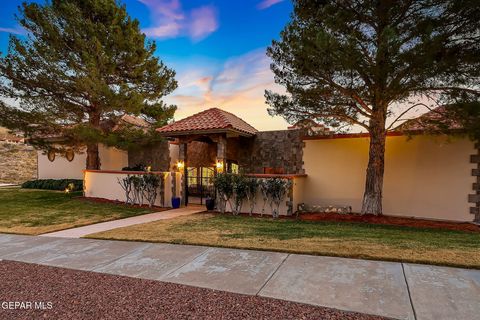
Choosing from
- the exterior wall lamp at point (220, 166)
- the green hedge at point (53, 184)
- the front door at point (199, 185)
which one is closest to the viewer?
the exterior wall lamp at point (220, 166)

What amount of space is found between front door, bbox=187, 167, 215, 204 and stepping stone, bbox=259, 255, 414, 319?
8662 mm

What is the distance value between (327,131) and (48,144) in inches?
544

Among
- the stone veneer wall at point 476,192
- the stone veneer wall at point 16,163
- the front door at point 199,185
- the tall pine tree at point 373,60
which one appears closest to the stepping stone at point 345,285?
the tall pine tree at point 373,60

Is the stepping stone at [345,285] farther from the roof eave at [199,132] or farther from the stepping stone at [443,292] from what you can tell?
the roof eave at [199,132]

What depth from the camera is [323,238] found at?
A: 19.6 ft

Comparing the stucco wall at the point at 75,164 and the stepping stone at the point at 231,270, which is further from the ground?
the stucco wall at the point at 75,164

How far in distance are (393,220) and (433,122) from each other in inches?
118

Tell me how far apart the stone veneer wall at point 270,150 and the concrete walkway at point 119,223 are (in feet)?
12.3

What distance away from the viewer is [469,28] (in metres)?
6.71

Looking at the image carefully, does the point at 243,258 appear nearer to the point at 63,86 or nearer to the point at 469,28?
the point at 469,28

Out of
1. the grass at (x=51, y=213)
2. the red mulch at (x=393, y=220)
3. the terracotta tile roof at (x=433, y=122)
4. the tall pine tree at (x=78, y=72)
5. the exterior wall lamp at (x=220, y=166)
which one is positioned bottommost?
the red mulch at (x=393, y=220)

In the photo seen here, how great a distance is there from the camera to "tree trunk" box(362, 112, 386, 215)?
8.62 metres

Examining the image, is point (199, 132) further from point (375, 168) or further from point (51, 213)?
point (375, 168)

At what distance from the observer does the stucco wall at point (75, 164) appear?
17375 millimetres
